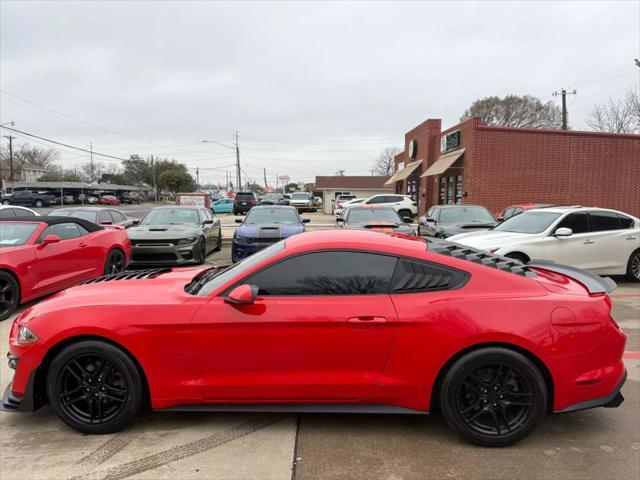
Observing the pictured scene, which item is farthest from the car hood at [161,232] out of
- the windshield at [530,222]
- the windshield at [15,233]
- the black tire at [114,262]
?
the windshield at [530,222]

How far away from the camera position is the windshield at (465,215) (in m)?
12.0

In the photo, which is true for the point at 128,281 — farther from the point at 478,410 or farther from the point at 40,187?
the point at 40,187

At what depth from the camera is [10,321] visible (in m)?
5.62

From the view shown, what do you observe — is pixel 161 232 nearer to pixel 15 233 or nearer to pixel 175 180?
pixel 15 233

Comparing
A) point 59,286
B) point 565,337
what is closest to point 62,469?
point 565,337

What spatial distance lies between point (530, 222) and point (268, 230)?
5.33 meters

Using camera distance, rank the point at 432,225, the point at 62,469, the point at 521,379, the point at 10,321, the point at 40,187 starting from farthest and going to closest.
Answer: the point at 40,187 → the point at 432,225 → the point at 10,321 → the point at 521,379 → the point at 62,469

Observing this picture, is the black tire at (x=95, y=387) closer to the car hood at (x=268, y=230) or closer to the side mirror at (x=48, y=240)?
the side mirror at (x=48, y=240)

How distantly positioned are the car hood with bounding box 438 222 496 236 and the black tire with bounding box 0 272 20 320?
9132mm

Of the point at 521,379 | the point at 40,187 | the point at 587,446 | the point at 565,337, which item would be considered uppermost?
the point at 40,187

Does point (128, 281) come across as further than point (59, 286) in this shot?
No

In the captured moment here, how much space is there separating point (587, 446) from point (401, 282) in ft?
5.60

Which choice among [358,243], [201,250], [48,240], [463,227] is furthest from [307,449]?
[463,227]

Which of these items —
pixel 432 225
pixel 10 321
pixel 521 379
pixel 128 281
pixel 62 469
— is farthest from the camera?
pixel 432 225
